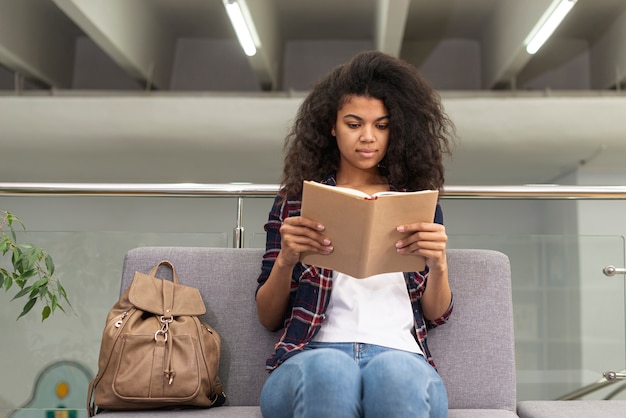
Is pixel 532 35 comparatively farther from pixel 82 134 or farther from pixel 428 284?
pixel 428 284

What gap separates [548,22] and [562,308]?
3.44 metres

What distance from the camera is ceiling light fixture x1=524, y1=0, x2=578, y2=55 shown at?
5.07m

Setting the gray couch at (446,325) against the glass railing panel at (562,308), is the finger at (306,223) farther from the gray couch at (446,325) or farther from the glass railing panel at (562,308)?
the glass railing panel at (562,308)

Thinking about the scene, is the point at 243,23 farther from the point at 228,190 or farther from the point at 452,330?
the point at 452,330

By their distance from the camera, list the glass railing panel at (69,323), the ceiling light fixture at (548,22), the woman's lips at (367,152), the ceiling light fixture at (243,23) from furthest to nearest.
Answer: the ceiling light fixture at (243,23)
the ceiling light fixture at (548,22)
the glass railing panel at (69,323)
the woman's lips at (367,152)

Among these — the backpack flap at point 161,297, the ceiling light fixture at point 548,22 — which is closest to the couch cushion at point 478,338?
the backpack flap at point 161,297

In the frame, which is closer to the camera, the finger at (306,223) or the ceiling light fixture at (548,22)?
the finger at (306,223)

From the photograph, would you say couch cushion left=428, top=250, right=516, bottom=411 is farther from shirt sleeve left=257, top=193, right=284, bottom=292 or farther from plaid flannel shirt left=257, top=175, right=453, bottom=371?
shirt sleeve left=257, top=193, right=284, bottom=292

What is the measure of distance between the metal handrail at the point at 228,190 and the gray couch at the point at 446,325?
0.38m

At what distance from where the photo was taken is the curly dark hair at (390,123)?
5.30 feet

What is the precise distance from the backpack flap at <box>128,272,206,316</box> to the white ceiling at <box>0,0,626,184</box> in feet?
13.6

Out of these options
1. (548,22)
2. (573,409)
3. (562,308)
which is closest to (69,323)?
(573,409)

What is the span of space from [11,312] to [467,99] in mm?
5193

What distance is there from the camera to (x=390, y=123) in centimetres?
160
